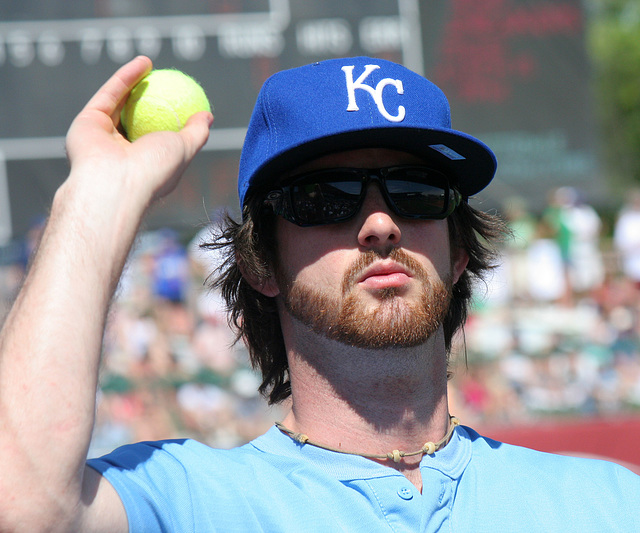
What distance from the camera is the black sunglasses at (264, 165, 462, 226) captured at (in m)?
2.04

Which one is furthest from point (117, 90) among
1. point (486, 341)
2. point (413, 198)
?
point (486, 341)

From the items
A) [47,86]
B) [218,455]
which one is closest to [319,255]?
[218,455]

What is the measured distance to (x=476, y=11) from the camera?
9.20 meters

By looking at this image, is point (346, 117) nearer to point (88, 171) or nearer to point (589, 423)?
point (88, 171)

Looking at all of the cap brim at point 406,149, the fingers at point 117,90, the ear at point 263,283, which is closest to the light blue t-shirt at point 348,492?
the ear at point 263,283

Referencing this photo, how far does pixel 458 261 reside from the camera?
2.41 metres

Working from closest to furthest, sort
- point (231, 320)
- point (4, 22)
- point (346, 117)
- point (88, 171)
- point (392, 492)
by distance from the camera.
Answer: point (88, 171)
point (392, 492)
point (346, 117)
point (231, 320)
point (4, 22)

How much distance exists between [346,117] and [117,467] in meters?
1.01

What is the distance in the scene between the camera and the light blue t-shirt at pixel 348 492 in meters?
1.76

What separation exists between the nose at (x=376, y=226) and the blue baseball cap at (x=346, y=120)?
0.16 metres

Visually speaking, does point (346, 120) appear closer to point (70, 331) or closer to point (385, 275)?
point (385, 275)

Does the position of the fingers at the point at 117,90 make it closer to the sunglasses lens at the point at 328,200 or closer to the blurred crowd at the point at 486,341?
the sunglasses lens at the point at 328,200

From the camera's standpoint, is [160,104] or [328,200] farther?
[160,104]

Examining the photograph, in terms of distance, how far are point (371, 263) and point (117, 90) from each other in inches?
30.1
